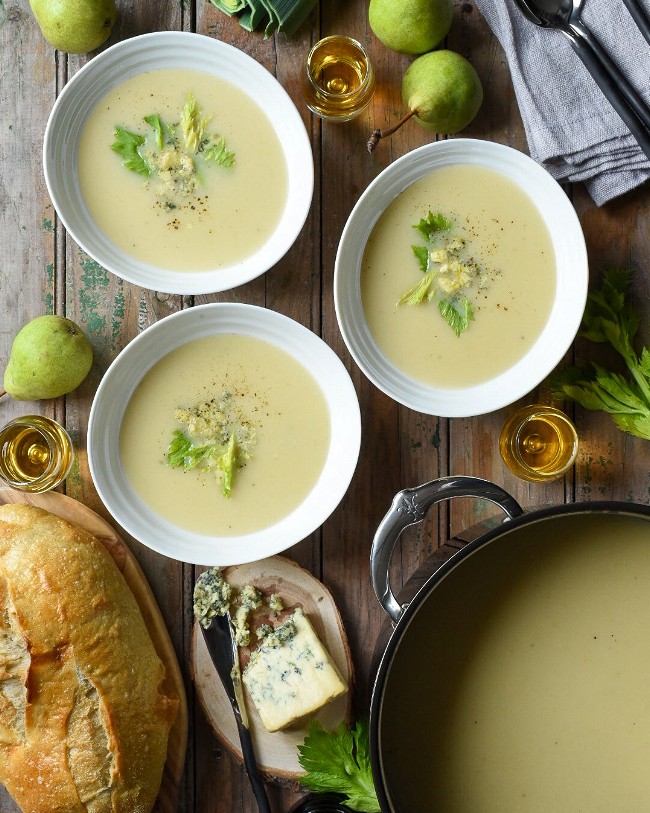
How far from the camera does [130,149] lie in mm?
1744

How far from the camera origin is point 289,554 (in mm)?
1895

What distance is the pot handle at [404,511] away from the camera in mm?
1527

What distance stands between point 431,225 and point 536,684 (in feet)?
3.35

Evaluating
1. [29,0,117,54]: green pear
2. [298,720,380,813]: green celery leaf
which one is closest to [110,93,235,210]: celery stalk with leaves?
[29,0,117,54]: green pear

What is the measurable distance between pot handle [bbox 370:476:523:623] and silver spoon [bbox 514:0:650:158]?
846 millimetres

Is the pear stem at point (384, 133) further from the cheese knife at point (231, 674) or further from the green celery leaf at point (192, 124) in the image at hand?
the cheese knife at point (231, 674)

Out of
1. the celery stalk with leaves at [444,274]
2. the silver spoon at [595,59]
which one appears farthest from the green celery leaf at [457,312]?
the silver spoon at [595,59]

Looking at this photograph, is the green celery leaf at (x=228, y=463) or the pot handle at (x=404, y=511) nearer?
the pot handle at (x=404, y=511)

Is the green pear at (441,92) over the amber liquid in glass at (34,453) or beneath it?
over

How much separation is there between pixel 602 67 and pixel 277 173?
0.77 m

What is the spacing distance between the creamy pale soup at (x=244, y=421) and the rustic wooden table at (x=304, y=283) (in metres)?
0.16

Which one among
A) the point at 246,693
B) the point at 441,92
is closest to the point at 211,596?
the point at 246,693

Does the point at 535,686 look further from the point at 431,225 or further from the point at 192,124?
the point at 192,124

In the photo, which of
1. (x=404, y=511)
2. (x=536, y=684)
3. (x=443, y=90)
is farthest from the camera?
(x=443, y=90)
